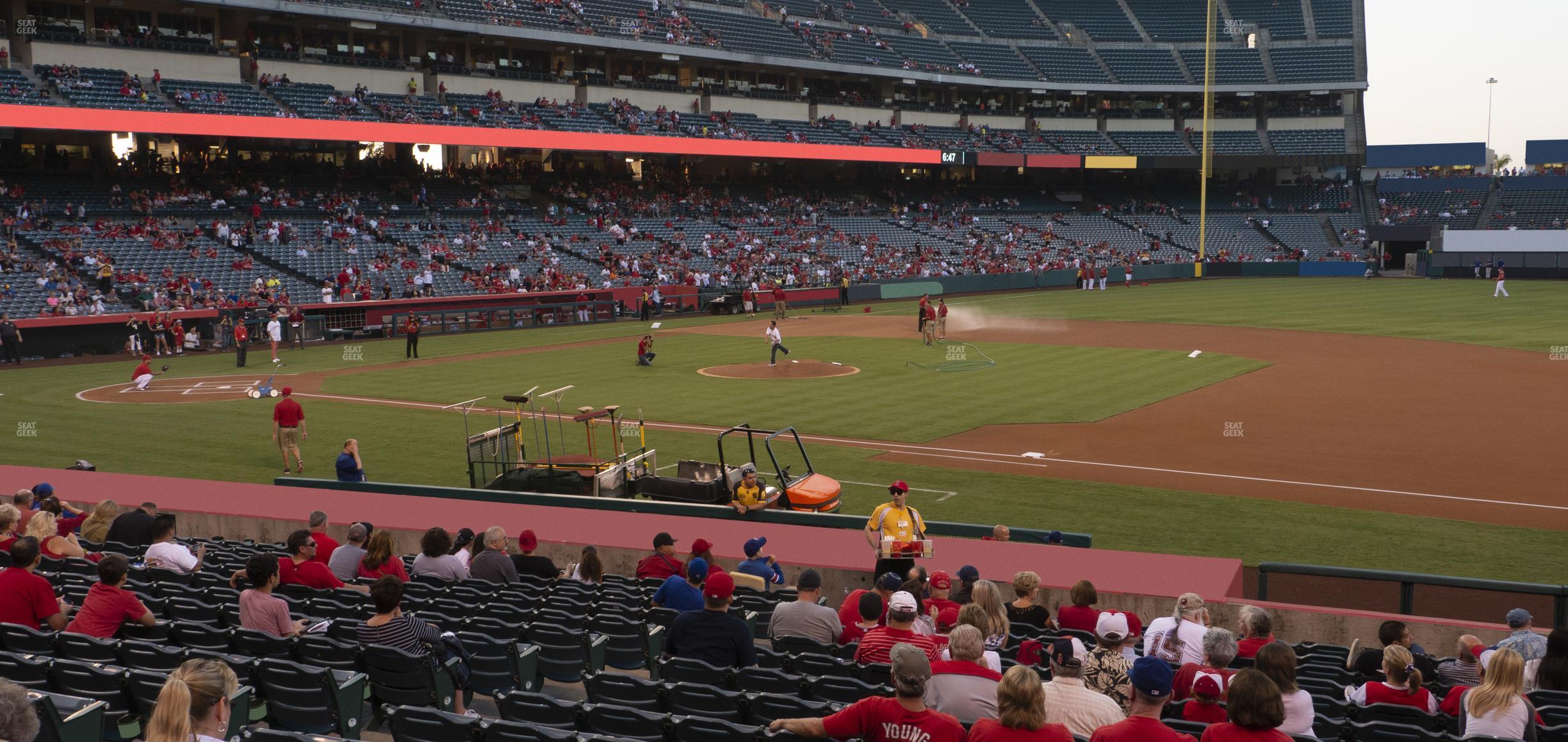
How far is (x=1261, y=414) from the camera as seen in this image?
2769cm

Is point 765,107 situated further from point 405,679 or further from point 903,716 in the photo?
point 903,716

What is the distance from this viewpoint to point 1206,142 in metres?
79.3

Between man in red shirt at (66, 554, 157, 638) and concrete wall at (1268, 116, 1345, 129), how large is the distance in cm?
10291

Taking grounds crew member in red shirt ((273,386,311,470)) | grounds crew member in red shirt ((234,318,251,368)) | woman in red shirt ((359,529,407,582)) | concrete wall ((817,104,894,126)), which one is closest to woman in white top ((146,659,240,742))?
woman in red shirt ((359,529,407,582))

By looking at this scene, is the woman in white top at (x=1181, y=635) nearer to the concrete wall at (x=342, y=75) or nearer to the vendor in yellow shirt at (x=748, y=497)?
the vendor in yellow shirt at (x=748, y=497)

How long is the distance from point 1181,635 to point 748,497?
8.52 m

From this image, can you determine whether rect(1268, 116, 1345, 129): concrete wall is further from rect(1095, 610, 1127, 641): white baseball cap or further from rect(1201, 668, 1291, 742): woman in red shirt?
rect(1201, 668, 1291, 742): woman in red shirt

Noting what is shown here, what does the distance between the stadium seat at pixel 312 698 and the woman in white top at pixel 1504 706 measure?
7252mm

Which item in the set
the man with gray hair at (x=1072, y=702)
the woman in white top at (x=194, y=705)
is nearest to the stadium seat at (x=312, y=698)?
the woman in white top at (x=194, y=705)

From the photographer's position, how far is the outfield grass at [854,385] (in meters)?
27.7

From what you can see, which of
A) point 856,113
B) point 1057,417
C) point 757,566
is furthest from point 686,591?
point 856,113

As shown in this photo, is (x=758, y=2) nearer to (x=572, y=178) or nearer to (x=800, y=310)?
(x=572, y=178)

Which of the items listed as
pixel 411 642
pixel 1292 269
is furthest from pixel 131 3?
pixel 1292 269

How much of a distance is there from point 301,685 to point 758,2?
84726mm
